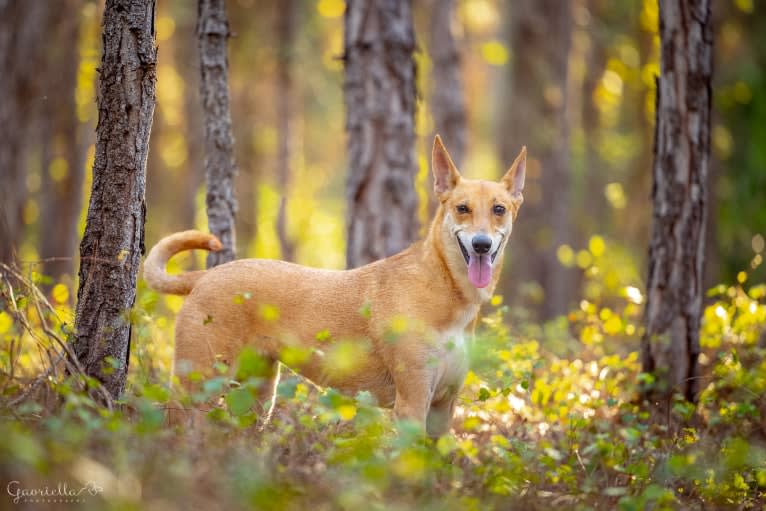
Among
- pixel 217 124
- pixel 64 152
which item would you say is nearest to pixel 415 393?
pixel 217 124

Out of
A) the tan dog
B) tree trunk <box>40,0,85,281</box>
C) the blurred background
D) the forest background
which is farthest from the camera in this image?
tree trunk <box>40,0,85,281</box>

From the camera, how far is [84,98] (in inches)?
537

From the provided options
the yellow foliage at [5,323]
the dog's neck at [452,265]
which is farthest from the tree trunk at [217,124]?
the dog's neck at [452,265]

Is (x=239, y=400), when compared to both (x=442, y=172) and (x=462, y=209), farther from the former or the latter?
(x=442, y=172)

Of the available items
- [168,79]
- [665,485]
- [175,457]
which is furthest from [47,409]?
[168,79]

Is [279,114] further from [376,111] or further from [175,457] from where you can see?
[175,457]

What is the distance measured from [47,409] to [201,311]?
145 centimetres

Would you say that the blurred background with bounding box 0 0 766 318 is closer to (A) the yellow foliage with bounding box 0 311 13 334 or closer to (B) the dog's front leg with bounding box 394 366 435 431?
(A) the yellow foliage with bounding box 0 311 13 334

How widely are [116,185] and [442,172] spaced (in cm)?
257

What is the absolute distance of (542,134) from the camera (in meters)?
15.3

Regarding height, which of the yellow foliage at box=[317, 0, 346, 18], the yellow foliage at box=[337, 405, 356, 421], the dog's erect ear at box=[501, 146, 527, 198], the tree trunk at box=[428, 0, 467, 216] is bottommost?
the yellow foliage at box=[337, 405, 356, 421]

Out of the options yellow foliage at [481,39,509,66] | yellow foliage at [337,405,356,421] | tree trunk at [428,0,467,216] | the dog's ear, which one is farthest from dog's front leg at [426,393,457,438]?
yellow foliage at [481,39,509,66]

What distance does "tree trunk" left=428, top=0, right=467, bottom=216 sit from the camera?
497 inches

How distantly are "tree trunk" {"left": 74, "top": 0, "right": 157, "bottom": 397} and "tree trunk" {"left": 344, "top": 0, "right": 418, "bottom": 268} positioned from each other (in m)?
3.72
